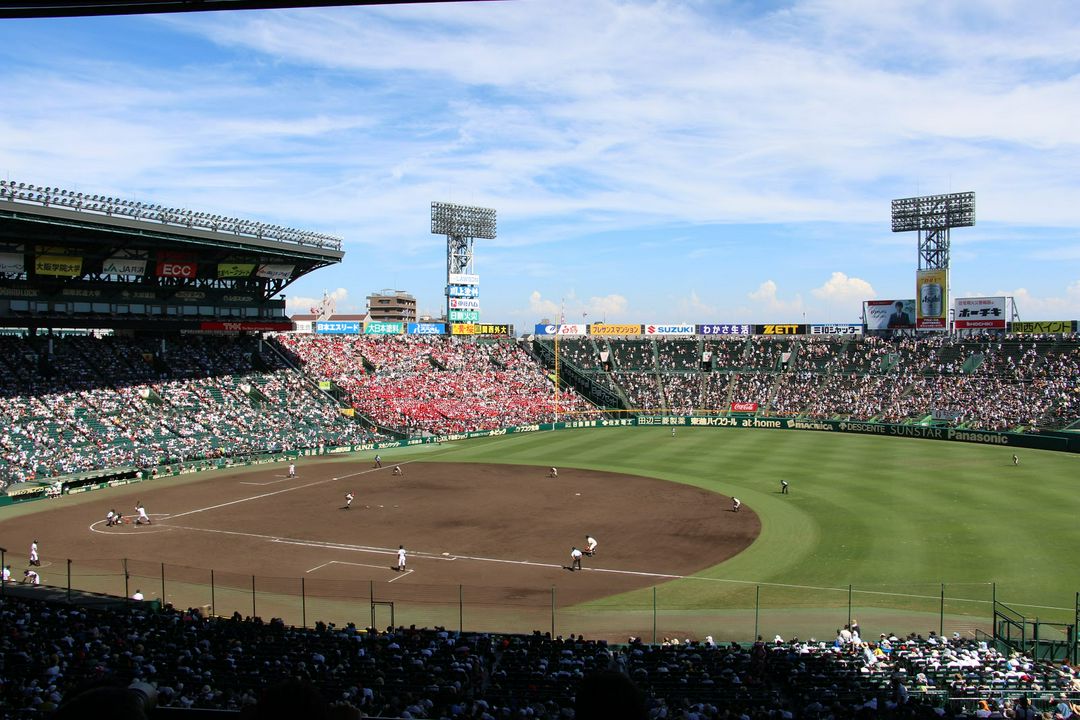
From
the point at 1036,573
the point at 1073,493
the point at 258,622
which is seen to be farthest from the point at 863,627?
the point at 1073,493

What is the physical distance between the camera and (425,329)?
105 metres

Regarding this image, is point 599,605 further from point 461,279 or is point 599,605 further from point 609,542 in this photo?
point 461,279

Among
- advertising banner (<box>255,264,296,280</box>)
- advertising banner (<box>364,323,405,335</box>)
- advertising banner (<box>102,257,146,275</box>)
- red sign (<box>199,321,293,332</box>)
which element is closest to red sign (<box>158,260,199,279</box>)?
advertising banner (<box>102,257,146,275</box>)

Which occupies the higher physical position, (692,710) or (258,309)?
(258,309)

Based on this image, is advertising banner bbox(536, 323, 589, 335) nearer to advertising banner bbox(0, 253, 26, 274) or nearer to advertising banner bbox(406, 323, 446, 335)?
advertising banner bbox(406, 323, 446, 335)

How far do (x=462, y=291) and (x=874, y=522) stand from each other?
3178 inches

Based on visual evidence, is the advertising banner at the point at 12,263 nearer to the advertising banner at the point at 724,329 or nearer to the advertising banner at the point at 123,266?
the advertising banner at the point at 123,266

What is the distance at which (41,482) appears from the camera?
167 feet

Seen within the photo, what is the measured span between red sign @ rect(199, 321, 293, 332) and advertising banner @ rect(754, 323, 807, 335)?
64666 mm

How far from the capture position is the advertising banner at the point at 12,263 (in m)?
59.3

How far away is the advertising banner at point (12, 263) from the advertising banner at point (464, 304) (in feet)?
194

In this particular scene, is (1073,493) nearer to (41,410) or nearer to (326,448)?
(326,448)

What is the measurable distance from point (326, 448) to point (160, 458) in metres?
15.1

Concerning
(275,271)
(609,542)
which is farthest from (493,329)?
(609,542)
